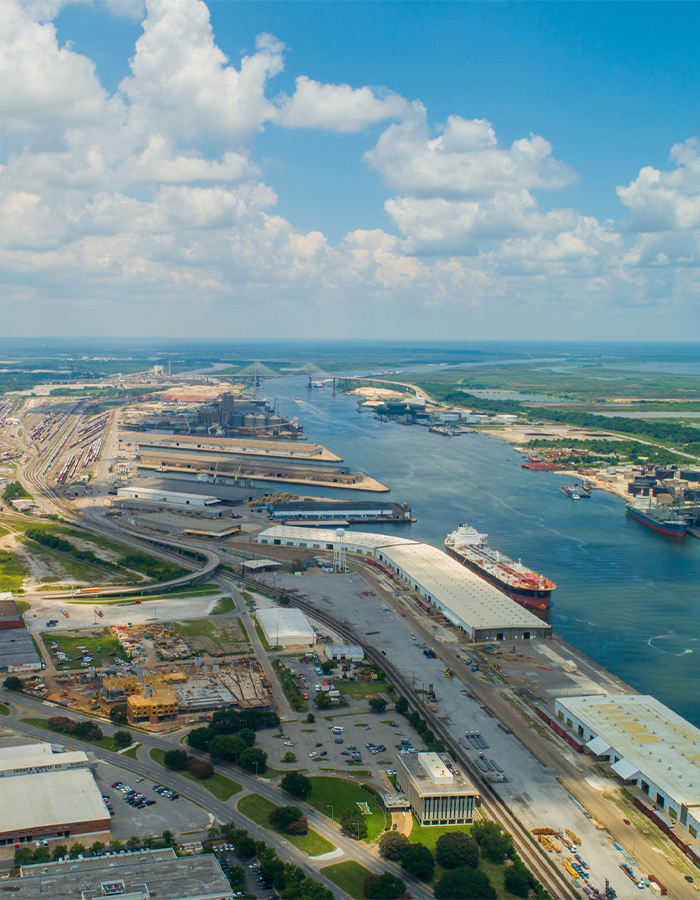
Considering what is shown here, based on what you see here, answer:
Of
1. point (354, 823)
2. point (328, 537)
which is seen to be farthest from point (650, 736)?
point (328, 537)

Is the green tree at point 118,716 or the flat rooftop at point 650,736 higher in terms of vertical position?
the flat rooftop at point 650,736

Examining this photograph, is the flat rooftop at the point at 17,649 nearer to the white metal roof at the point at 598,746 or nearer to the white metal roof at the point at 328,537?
the white metal roof at the point at 328,537

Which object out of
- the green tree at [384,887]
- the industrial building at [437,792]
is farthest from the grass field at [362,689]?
the green tree at [384,887]

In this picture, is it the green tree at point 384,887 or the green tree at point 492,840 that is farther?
the green tree at point 492,840

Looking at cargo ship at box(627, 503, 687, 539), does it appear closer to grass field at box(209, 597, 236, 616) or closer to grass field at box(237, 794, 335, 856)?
grass field at box(209, 597, 236, 616)

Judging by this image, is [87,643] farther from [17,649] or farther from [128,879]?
Answer: [128,879]

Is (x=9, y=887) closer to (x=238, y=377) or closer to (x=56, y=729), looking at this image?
(x=56, y=729)

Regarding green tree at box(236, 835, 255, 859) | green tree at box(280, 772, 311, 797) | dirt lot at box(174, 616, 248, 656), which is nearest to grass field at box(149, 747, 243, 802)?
green tree at box(280, 772, 311, 797)
